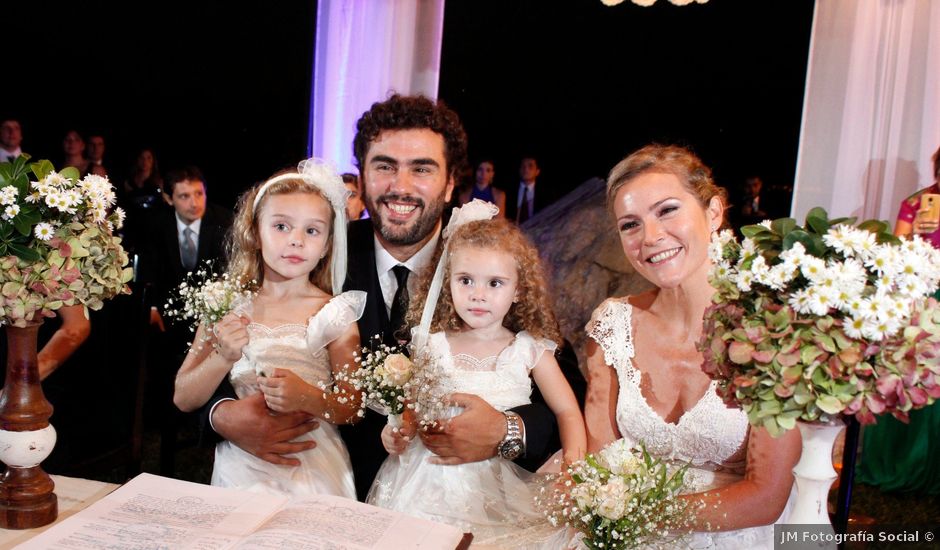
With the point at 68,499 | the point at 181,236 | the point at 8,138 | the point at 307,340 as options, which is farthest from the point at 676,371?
the point at 8,138

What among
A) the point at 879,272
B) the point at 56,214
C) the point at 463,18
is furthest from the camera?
the point at 463,18

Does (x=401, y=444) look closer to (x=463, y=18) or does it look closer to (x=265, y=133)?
(x=265, y=133)

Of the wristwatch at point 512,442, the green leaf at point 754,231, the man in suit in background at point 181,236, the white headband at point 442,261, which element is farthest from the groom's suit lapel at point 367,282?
the man in suit in background at point 181,236

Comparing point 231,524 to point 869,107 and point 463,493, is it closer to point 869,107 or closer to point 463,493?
point 463,493

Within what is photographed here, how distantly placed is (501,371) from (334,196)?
92cm

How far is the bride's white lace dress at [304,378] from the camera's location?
2.86 meters

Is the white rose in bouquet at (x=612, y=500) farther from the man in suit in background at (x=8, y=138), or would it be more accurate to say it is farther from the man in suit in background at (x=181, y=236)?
the man in suit in background at (x=8, y=138)

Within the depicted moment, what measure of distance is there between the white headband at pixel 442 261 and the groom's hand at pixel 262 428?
1.65 ft

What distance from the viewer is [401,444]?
2.51 meters

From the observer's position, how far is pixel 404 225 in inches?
125

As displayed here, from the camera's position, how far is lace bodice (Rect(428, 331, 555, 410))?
2.86 meters

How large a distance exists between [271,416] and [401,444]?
21.6 inches

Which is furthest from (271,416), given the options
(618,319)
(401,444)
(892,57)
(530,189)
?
(530,189)

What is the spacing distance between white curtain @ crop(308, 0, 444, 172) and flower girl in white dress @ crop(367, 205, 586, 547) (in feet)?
14.2
